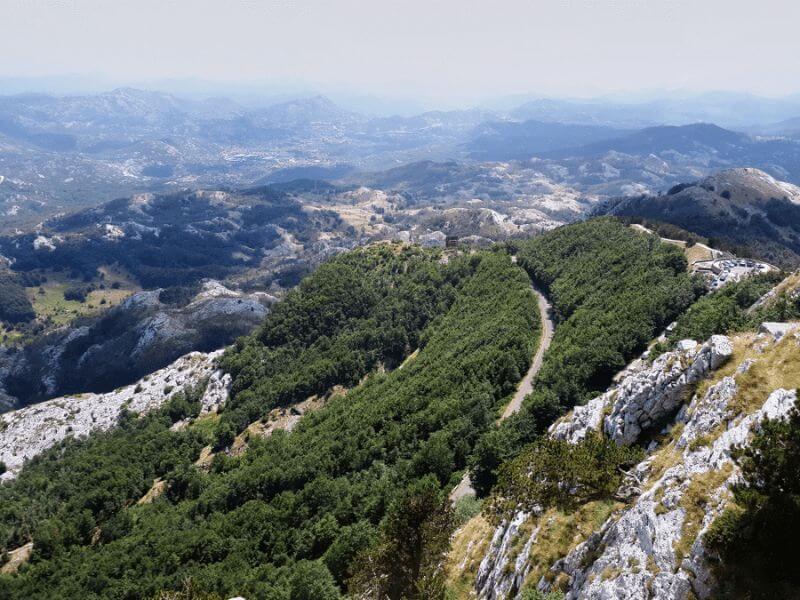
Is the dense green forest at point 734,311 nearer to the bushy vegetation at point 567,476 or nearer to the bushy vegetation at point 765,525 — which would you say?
the bushy vegetation at point 567,476

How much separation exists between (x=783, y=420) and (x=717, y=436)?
29.3 ft

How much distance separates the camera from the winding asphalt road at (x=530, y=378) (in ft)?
283

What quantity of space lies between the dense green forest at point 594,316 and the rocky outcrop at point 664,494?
19452 millimetres

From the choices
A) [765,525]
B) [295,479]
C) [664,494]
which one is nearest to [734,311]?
[664,494]

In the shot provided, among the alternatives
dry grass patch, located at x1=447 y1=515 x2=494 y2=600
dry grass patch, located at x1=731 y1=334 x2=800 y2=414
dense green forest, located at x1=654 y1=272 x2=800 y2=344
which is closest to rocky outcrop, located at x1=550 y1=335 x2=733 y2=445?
dry grass patch, located at x1=731 y1=334 x2=800 y2=414

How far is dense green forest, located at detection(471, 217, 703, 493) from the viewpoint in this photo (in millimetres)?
89250

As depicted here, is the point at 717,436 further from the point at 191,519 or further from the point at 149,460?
the point at 149,460

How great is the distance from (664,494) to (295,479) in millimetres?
86395

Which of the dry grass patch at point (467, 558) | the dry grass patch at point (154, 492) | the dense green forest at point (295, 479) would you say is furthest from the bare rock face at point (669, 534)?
the dry grass patch at point (154, 492)

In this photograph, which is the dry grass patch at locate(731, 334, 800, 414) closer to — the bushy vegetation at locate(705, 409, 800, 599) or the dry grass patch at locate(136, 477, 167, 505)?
the bushy vegetation at locate(705, 409, 800, 599)

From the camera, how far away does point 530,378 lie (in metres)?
119

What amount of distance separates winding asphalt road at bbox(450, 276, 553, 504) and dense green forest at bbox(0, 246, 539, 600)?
2.65 meters

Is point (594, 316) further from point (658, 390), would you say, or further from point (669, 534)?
point (669, 534)

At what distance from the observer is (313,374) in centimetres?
16888
